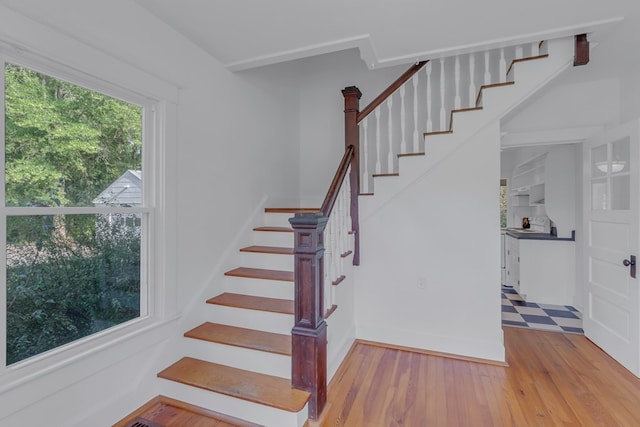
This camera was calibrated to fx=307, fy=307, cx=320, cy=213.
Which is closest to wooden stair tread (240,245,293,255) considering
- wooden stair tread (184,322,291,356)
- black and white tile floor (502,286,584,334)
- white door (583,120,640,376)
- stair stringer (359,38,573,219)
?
wooden stair tread (184,322,291,356)

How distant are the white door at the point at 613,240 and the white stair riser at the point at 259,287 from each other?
2711 millimetres

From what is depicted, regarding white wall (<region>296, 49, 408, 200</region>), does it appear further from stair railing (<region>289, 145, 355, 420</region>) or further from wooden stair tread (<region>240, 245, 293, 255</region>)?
stair railing (<region>289, 145, 355, 420</region>)

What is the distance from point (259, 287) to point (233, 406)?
34.6 inches

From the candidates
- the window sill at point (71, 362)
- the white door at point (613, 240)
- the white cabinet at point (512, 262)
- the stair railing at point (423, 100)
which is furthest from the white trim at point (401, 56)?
the white cabinet at point (512, 262)

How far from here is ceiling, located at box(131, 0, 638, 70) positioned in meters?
1.82

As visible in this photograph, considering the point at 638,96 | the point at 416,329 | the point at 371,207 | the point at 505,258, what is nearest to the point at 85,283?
the point at 371,207

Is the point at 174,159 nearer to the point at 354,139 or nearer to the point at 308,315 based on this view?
the point at 308,315

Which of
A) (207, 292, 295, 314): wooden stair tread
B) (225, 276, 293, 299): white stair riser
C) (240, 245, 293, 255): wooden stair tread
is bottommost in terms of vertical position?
(207, 292, 295, 314): wooden stair tread

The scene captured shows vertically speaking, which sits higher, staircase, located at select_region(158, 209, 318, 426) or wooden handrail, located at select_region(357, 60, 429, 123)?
wooden handrail, located at select_region(357, 60, 429, 123)

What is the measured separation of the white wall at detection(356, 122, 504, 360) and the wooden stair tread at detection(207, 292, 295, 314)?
3.14 feet

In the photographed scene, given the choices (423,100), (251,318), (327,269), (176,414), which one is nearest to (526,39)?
(423,100)

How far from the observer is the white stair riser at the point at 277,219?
3.23 metres

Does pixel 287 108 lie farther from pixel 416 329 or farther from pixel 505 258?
pixel 505 258

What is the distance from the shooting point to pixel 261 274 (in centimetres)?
257
